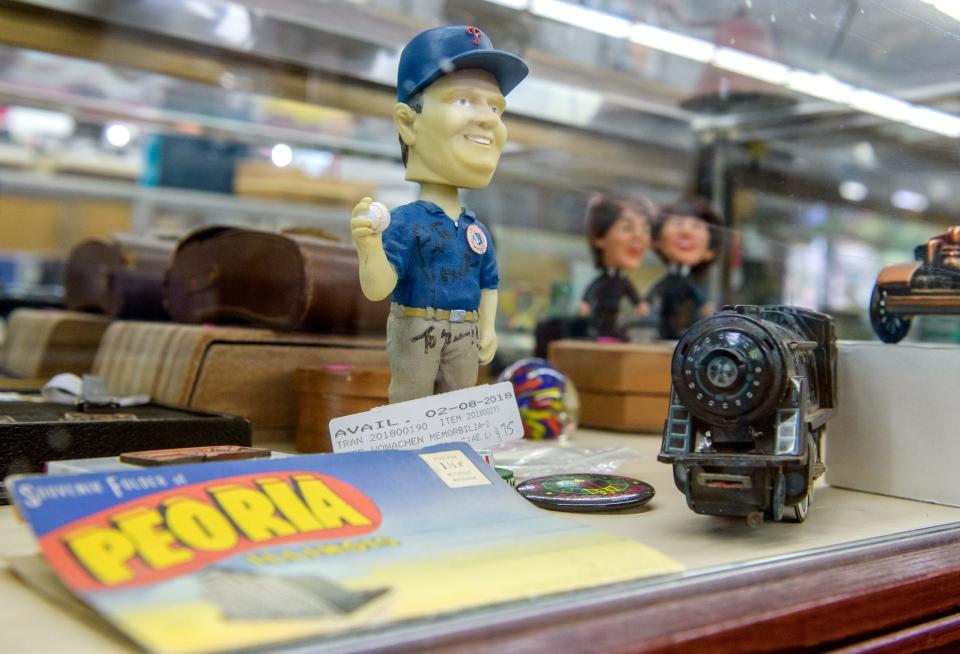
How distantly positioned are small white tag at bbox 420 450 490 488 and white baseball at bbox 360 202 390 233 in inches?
8.2

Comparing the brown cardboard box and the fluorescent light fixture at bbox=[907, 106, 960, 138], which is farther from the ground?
the fluorescent light fixture at bbox=[907, 106, 960, 138]

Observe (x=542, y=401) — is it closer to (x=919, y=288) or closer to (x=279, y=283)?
(x=279, y=283)

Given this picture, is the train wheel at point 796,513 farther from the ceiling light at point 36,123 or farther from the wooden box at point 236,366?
the ceiling light at point 36,123

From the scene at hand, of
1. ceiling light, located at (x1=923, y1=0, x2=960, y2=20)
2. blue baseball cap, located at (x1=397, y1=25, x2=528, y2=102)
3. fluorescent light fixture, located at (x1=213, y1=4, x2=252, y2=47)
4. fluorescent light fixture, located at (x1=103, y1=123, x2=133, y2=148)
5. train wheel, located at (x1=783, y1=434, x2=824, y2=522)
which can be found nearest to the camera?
train wheel, located at (x1=783, y1=434, x2=824, y2=522)

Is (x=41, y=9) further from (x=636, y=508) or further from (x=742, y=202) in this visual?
(x=742, y=202)

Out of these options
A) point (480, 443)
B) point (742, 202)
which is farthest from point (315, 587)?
point (742, 202)

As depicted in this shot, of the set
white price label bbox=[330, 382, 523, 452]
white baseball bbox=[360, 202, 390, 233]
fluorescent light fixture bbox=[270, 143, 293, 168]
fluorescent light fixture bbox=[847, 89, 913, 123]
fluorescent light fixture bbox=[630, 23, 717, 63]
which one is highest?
fluorescent light fixture bbox=[630, 23, 717, 63]

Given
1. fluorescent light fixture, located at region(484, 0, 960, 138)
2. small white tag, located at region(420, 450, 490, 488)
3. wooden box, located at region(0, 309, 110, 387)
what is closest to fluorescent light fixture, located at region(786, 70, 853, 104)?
fluorescent light fixture, located at region(484, 0, 960, 138)

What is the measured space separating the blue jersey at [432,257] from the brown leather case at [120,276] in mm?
673

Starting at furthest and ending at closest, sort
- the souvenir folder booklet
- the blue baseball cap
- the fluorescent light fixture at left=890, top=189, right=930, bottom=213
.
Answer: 1. the fluorescent light fixture at left=890, top=189, right=930, bottom=213
2. the blue baseball cap
3. the souvenir folder booklet

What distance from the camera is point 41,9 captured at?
1.36 m

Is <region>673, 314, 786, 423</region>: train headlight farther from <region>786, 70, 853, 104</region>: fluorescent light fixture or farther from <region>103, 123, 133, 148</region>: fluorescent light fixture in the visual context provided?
<region>103, 123, 133, 148</region>: fluorescent light fixture

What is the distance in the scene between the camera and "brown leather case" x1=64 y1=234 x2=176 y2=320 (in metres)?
1.40

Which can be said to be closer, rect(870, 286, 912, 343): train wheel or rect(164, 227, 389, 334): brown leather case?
rect(870, 286, 912, 343): train wheel
